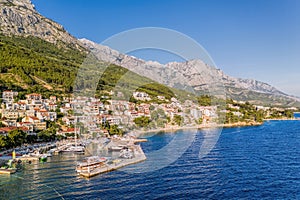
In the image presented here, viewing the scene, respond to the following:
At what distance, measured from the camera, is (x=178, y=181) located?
11.5 metres

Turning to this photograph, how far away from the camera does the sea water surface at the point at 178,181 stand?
10.1 metres

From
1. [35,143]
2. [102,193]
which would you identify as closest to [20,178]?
[102,193]

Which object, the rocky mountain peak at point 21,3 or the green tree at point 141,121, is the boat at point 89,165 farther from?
the rocky mountain peak at point 21,3

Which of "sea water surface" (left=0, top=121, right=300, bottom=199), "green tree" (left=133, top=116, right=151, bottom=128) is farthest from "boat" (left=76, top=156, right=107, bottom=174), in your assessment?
"green tree" (left=133, top=116, right=151, bottom=128)

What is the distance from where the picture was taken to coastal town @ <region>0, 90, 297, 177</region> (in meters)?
20.2

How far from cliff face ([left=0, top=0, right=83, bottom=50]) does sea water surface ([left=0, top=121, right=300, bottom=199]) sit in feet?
156

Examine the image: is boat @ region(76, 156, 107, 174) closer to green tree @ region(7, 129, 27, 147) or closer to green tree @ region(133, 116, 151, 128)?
green tree @ region(7, 129, 27, 147)

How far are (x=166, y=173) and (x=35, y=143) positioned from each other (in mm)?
12554

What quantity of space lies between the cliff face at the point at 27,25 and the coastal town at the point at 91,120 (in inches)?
1209

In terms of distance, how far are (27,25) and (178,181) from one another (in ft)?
190

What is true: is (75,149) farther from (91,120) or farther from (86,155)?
(91,120)

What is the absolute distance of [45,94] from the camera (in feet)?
108

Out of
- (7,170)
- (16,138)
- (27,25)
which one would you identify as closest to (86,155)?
(7,170)

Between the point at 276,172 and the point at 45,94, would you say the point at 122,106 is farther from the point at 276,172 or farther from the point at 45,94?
the point at 276,172
